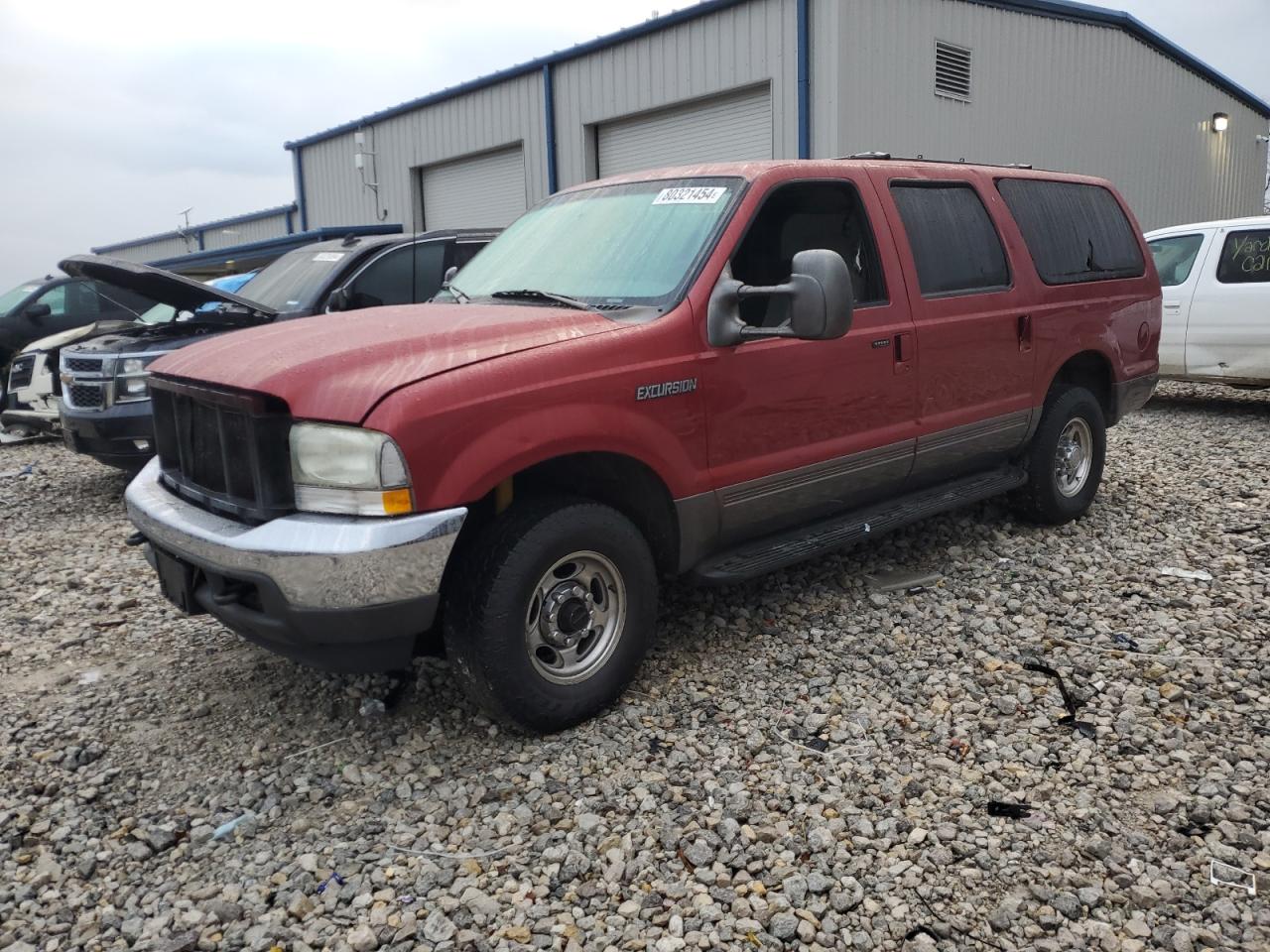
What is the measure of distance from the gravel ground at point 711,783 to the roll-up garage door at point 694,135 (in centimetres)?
904

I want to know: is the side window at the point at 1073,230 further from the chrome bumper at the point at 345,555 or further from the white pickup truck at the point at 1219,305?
the white pickup truck at the point at 1219,305

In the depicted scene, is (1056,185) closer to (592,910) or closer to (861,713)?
(861,713)

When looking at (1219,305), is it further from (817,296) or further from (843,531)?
(817,296)

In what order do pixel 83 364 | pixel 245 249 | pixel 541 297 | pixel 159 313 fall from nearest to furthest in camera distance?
pixel 541 297
pixel 83 364
pixel 159 313
pixel 245 249

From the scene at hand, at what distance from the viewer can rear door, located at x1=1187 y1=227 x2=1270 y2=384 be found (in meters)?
8.83

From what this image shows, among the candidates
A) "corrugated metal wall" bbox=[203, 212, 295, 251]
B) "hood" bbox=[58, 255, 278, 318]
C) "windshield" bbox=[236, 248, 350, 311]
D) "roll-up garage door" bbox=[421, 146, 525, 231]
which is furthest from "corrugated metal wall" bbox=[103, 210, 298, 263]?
"hood" bbox=[58, 255, 278, 318]

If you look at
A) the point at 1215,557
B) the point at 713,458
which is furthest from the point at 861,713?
the point at 1215,557

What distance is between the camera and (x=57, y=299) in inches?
466

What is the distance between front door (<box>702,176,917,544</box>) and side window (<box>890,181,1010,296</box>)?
23cm

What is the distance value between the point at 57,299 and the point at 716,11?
8.85 metres

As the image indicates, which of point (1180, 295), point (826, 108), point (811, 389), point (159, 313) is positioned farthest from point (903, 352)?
point (826, 108)

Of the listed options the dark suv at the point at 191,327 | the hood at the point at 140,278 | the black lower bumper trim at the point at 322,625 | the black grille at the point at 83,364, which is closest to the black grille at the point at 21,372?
the dark suv at the point at 191,327

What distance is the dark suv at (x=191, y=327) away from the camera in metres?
6.59

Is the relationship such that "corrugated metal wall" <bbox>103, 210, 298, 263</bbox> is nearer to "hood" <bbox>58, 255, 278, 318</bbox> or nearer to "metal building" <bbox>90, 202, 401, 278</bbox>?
"metal building" <bbox>90, 202, 401, 278</bbox>
